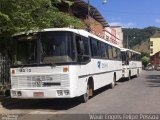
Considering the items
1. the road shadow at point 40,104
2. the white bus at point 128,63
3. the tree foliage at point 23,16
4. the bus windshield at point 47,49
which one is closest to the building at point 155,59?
the white bus at point 128,63

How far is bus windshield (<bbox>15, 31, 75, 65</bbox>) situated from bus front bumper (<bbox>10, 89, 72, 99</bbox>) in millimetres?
1020

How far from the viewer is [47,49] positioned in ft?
50.4

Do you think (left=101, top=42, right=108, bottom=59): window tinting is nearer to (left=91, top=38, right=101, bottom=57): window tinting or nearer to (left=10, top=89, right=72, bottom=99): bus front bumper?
(left=91, top=38, right=101, bottom=57): window tinting

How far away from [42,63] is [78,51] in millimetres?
1485

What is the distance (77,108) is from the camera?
1538 centimetres

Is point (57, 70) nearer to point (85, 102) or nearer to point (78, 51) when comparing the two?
point (78, 51)

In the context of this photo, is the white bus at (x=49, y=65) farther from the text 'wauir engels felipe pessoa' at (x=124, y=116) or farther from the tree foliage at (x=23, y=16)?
the text 'wauir engels felipe pessoa' at (x=124, y=116)

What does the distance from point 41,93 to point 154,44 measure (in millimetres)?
147730

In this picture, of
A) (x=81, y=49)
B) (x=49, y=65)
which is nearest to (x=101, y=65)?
(x=81, y=49)

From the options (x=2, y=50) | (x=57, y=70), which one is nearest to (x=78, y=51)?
(x=57, y=70)

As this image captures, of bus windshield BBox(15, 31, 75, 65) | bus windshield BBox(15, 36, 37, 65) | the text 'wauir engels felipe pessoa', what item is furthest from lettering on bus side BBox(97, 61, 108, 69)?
the text 'wauir engels felipe pessoa'

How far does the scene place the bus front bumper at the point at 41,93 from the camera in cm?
1484

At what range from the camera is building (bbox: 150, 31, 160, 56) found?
157m

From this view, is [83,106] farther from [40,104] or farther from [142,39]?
[142,39]
